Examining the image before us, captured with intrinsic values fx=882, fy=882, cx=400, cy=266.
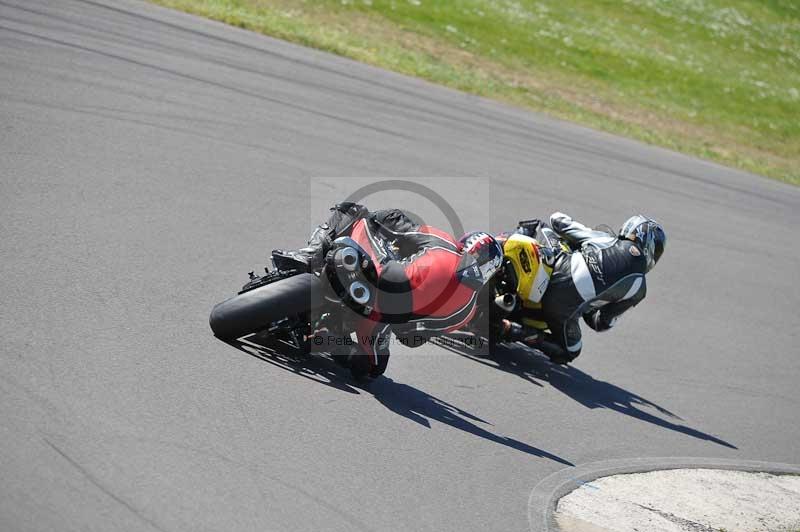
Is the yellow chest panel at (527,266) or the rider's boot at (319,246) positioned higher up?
the rider's boot at (319,246)

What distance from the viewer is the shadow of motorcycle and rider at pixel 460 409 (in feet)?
19.9

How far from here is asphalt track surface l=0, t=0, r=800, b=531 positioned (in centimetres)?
457

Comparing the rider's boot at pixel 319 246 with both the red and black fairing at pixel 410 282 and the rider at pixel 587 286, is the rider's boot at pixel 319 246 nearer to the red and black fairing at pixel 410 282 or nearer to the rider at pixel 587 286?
the red and black fairing at pixel 410 282

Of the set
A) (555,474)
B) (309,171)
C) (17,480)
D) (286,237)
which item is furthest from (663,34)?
(17,480)

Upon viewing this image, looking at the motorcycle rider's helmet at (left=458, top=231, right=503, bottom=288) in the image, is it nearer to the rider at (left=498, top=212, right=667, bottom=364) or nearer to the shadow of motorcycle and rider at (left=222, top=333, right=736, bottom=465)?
the shadow of motorcycle and rider at (left=222, top=333, right=736, bottom=465)

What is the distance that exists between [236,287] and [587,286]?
2.99 metres

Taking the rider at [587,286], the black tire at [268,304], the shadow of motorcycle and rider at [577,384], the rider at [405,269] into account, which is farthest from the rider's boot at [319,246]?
the rider at [587,286]

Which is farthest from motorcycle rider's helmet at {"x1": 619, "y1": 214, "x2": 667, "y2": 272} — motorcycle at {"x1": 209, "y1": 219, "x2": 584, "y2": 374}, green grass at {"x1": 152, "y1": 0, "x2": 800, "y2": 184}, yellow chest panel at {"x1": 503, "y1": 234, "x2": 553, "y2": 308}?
green grass at {"x1": 152, "y1": 0, "x2": 800, "y2": 184}

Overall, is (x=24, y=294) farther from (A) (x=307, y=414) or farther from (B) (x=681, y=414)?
(B) (x=681, y=414)

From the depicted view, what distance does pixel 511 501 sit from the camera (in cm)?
539

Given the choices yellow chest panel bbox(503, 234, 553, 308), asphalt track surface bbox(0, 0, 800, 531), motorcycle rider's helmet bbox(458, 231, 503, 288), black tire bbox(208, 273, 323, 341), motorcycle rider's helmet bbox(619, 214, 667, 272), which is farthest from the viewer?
motorcycle rider's helmet bbox(619, 214, 667, 272)

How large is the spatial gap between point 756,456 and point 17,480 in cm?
583

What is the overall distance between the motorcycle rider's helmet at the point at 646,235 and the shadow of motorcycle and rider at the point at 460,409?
3.98ft

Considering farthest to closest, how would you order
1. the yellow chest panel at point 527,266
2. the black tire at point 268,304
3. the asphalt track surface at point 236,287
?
the yellow chest panel at point 527,266
the black tire at point 268,304
the asphalt track surface at point 236,287
